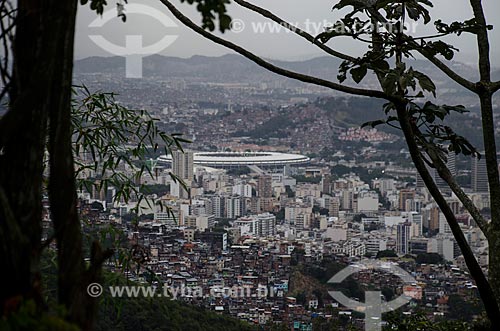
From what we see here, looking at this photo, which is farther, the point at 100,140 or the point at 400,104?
the point at 100,140

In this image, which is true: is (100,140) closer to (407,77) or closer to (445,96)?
(407,77)

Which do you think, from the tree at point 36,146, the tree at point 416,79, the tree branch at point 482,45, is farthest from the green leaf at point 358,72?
the tree at point 36,146

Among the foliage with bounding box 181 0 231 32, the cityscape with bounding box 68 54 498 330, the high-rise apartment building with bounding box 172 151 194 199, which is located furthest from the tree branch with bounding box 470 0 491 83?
the high-rise apartment building with bounding box 172 151 194 199

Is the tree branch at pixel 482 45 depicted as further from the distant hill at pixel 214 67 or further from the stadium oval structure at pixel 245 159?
the distant hill at pixel 214 67

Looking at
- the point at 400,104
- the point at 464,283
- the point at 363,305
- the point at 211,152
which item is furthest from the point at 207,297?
the point at 211,152

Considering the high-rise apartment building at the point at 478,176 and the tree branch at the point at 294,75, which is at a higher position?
the tree branch at the point at 294,75

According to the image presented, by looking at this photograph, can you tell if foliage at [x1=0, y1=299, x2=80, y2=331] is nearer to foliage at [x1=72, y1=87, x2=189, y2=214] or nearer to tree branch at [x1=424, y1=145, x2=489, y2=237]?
tree branch at [x1=424, y1=145, x2=489, y2=237]
